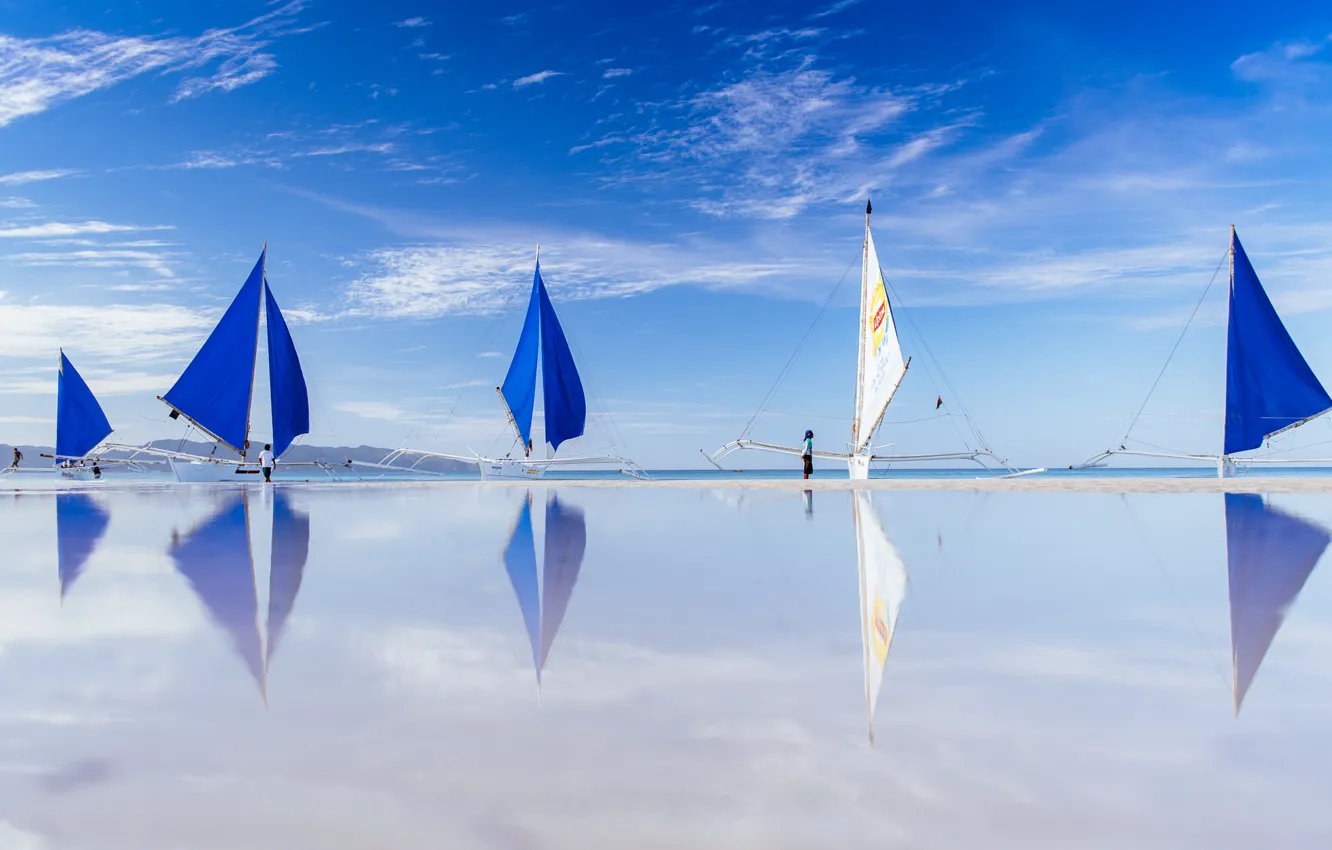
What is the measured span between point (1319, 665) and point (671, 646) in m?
3.17

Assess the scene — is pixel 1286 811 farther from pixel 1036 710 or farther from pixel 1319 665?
pixel 1319 665

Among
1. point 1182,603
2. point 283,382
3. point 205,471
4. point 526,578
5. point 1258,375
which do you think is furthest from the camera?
point 283,382

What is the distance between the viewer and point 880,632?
5121mm

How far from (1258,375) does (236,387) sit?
39473mm

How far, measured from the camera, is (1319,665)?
4.36 m

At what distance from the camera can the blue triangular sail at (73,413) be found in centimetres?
5697

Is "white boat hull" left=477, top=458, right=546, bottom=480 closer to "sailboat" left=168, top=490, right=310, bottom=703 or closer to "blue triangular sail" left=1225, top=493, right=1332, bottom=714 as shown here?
"sailboat" left=168, top=490, right=310, bottom=703

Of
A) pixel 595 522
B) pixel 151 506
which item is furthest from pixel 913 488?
pixel 151 506

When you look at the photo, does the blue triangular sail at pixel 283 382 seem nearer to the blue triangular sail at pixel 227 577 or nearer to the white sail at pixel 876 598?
the blue triangular sail at pixel 227 577

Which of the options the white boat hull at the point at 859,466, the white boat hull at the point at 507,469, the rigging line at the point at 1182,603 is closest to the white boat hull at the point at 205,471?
the white boat hull at the point at 507,469

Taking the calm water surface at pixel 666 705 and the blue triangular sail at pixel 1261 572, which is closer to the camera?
the calm water surface at pixel 666 705

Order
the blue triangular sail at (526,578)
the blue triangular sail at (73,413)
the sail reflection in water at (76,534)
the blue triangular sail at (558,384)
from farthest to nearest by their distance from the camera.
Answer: the blue triangular sail at (73,413) < the blue triangular sail at (558,384) < the sail reflection in water at (76,534) < the blue triangular sail at (526,578)

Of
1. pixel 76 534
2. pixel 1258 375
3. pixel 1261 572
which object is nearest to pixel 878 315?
pixel 1258 375

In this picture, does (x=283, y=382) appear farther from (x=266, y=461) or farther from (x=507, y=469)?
(x=507, y=469)
